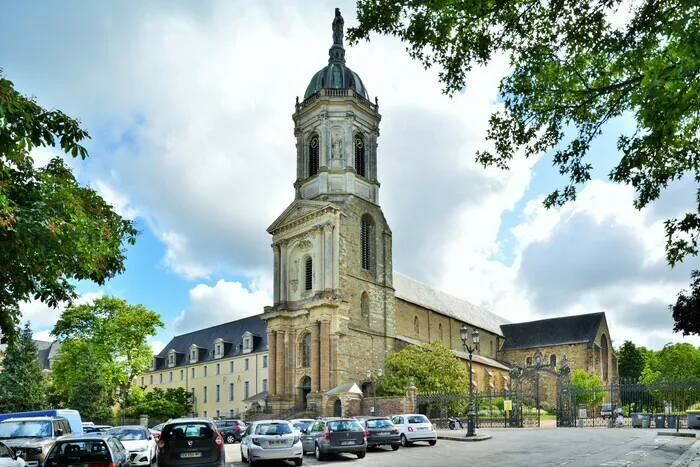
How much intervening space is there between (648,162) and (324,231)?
145 feet

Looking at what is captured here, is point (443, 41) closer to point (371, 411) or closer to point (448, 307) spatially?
point (371, 411)

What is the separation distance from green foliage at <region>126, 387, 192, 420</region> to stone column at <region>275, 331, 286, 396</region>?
42.8 ft

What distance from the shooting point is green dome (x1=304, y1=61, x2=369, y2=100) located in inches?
2422

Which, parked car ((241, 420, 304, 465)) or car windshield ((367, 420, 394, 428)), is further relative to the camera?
car windshield ((367, 420, 394, 428))

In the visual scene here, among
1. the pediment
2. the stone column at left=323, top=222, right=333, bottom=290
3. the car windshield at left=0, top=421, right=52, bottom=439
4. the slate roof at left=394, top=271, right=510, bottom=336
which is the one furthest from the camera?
the slate roof at left=394, top=271, right=510, bottom=336

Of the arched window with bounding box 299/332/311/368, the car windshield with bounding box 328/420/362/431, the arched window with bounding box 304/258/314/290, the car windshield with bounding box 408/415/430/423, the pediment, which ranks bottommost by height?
the car windshield with bounding box 408/415/430/423

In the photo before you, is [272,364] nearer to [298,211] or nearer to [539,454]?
[298,211]

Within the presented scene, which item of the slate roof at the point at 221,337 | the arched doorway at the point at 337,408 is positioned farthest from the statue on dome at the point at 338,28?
the arched doorway at the point at 337,408

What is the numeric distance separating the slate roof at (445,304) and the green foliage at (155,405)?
74.7 feet

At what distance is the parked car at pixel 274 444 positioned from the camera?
20531 millimetres

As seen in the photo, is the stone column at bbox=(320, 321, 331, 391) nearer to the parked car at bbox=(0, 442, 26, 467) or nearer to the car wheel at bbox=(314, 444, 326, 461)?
the car wheel at bbox=(314, 444, 326, 461)

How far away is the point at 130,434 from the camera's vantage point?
21875 mm

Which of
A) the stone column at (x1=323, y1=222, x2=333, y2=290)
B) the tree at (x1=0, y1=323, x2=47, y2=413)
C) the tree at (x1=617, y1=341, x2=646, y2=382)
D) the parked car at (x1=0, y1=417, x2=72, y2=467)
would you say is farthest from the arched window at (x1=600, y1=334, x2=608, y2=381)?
the parked car at (x1=0, y1=417, x2=72, y2=467)

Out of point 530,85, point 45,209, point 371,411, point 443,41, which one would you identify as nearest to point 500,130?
point 530,85
